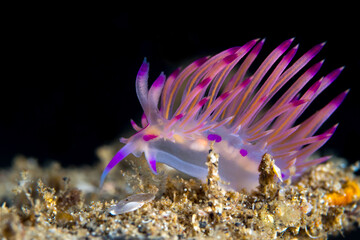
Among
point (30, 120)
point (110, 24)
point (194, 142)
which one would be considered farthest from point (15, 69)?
point (194, 142)

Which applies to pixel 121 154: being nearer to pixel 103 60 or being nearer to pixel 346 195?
pixel 346 195

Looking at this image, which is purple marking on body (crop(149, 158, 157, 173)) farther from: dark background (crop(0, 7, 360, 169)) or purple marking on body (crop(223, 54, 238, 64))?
dark background (crop(0, 7, 360, 169))

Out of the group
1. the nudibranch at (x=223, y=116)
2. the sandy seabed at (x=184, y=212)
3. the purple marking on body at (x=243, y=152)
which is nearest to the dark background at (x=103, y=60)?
the nudibranch at (x=223, y=116)

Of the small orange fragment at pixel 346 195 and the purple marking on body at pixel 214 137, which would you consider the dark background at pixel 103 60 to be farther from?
the purple marking on body at pixel 214 137

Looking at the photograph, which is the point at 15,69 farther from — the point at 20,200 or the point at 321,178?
the point at 321,178

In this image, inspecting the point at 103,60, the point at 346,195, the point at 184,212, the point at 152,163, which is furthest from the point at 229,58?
the point at 103,60
